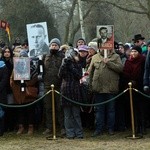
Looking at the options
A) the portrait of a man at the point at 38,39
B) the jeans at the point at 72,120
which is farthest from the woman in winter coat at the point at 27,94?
the jeans at the point at 72,120

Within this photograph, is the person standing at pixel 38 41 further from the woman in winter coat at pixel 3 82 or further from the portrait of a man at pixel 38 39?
the woman in winter coat at pixel 3 82

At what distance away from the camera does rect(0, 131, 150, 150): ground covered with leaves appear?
917 centimetres

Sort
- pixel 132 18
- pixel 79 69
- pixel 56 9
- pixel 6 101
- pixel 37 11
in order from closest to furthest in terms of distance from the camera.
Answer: pixel 79 69, pixel 6 101, pixel 37 11, pixel 56 9, pixel 132 18

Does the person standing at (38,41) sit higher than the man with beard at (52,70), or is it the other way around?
the person standing at (38,41)

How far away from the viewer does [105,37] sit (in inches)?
394

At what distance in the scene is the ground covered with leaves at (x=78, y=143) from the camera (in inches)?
361

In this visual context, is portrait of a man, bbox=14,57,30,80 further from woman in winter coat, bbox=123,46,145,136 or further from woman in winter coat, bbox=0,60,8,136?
woman in winter coat, bbox=123,46,145,136

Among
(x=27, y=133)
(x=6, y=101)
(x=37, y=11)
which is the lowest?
(x=27, y=133)

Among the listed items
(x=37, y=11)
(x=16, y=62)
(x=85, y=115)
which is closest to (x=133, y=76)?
(x=85, y=115)

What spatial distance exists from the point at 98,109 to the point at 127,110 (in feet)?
3.11

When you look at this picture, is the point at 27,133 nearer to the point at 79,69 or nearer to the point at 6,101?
the point at 6,101

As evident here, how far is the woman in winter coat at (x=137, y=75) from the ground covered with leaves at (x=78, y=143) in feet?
1.47

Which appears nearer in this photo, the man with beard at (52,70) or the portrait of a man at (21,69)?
the man with beard at (52,70)

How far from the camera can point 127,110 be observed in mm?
10875
